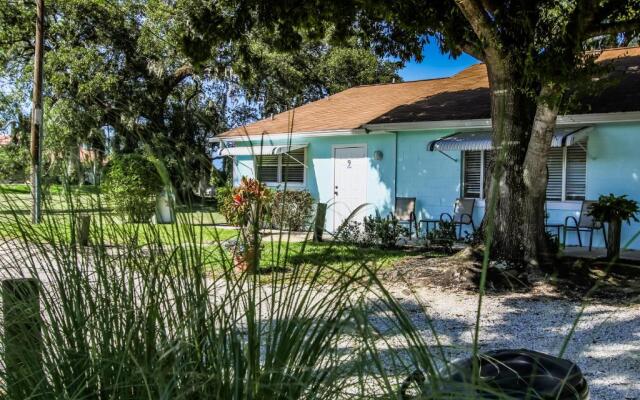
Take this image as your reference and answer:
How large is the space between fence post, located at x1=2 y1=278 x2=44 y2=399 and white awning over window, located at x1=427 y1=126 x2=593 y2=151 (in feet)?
32.9

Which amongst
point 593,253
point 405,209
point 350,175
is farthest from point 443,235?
point 350,175

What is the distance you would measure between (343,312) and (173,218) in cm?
67

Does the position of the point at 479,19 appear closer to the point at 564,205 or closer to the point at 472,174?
the point at 564,205

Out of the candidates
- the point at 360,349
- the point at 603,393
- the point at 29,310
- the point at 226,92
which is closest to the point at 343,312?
the point at 360,349

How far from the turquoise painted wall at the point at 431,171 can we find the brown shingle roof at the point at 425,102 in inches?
17.8

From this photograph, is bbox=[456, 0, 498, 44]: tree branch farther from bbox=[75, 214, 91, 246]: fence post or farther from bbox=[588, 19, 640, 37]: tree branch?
bbox=[75, 214, 91, 246]: fence post

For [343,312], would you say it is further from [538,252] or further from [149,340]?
[538,252]

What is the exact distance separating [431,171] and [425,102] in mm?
2515

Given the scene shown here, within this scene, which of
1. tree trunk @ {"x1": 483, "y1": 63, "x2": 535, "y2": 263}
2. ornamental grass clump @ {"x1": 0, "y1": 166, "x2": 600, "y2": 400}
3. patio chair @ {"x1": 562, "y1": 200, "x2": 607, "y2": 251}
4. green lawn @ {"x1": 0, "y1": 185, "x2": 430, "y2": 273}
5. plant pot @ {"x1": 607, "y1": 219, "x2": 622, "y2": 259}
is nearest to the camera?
ornamental grass clump @ {"x1": 0, "y1": 166, "x2": 600, "y2": 400}

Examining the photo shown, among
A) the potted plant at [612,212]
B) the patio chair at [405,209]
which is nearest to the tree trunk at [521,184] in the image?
the potted plant at [612,212]

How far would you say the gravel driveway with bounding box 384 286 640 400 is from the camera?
4.55 m

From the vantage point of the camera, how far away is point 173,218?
2.00 metres

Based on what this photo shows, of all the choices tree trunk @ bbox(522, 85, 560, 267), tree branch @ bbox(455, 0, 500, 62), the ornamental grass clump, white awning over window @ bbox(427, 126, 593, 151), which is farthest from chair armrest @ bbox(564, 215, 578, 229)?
the ornamental grass clump

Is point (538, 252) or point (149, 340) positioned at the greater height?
point (149, 340)
